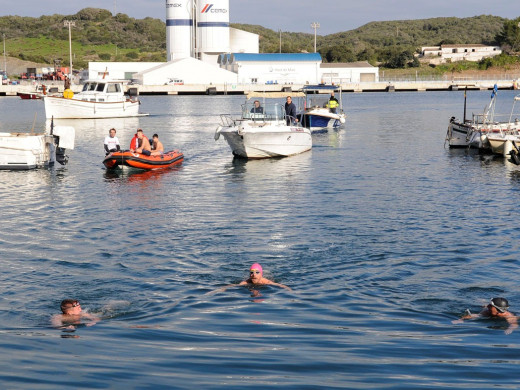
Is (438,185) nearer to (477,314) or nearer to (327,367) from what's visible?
(477,314)

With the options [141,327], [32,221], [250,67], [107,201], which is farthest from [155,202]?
[250,67]

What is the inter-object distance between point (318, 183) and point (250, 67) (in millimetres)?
91697

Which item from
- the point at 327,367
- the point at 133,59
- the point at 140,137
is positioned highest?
the point at 133,59

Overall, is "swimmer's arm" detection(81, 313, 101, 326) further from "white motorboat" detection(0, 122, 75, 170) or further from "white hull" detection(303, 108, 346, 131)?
"white hull" detection(303, 108, 346, 131)

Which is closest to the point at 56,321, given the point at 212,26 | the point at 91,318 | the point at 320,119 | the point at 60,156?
the point at 91,318

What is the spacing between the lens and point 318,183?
29.9 m

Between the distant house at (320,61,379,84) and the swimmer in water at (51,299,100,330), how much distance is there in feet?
368

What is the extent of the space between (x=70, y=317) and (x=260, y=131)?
21893mm

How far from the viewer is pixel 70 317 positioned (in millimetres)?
13594

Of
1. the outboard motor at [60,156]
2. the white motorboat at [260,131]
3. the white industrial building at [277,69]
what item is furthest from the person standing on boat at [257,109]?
the white industrial building at [277,69]

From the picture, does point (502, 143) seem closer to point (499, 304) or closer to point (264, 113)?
point (264, 113)

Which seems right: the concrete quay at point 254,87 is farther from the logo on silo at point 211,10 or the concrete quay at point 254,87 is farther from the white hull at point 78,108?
the white hull at point 78,108

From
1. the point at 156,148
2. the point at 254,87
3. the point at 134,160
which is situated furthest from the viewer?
the point at 254,87

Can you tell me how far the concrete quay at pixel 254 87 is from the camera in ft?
364
